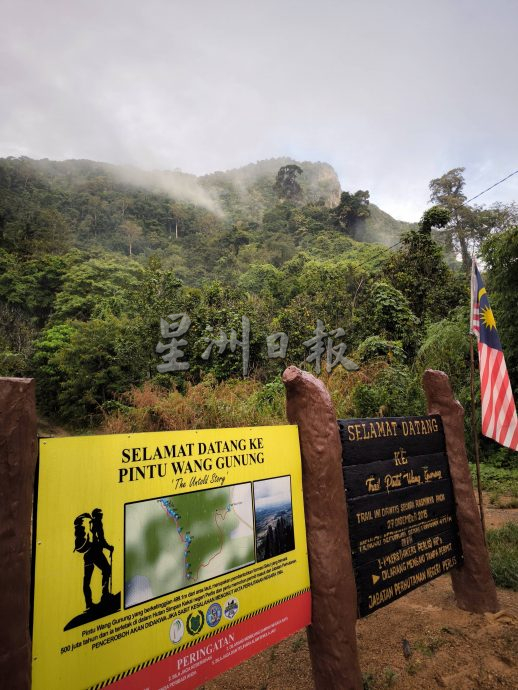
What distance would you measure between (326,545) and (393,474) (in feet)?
2.68

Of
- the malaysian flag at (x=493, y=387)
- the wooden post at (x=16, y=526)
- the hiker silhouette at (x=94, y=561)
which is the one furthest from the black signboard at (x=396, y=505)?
the wooden post at (x=16, y=526)

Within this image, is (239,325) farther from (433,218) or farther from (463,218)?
(463,218)

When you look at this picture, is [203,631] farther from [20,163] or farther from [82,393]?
[20,163]

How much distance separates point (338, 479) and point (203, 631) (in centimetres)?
106

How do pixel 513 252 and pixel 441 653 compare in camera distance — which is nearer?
pixel 441 653

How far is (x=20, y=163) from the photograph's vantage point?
238 ft

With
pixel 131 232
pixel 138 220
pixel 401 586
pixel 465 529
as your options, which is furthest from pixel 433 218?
pixel 138 220

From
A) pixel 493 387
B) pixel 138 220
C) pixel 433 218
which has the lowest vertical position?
pixel 493 387

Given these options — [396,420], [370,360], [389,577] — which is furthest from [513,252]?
[389,577]

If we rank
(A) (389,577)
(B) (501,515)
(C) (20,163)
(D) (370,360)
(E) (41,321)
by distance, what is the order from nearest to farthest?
1. (A) (389,577)
2. (B) (501,515)
3. (D) (370,360)
4. (E) (41,321)
5. (C) (20,163)

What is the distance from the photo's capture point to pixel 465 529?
Answer: 10.8 ft

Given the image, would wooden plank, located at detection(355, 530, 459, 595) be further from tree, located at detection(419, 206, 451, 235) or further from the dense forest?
tree, located at detection(419, 206, 451, 235)

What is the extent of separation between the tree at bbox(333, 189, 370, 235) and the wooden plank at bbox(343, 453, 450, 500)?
4991cm

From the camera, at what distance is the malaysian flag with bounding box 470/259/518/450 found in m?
3.67
